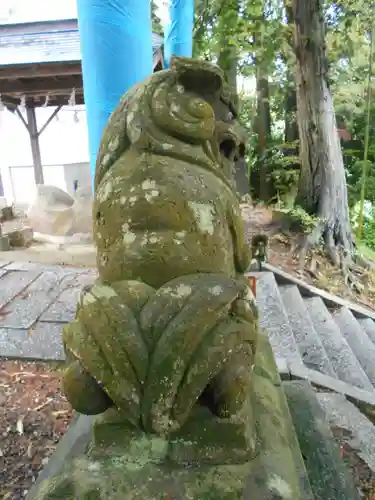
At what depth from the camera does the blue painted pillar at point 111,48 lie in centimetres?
317

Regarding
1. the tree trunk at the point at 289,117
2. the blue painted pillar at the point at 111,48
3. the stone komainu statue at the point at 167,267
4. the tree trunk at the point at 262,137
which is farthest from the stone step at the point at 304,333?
the tree trunk at the point at 289,117

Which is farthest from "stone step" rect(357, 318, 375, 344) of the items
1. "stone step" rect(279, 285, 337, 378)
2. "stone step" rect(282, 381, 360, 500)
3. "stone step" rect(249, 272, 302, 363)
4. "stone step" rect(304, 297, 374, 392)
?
"stone step" rect(282, 381, 360, 500)

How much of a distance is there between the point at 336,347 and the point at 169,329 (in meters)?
3.20

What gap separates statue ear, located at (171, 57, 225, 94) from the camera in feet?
4.21

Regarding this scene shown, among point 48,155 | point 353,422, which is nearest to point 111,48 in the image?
point 353,422

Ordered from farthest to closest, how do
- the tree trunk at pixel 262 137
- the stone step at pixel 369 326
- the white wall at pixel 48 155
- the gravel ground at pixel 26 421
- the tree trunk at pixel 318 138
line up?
1. the white wall at pixel 48 155
2. the tree trunk at pixel 262 137
3. the tree trunk at pixel 318 138
4. the stone step at pixel 369 326
5. the gravel ground at pixel 26 421

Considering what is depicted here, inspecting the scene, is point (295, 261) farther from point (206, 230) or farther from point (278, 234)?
point (206, 230)

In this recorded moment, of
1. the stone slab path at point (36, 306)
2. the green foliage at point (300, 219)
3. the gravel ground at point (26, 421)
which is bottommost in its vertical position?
the gravel ground at point (26, 421)

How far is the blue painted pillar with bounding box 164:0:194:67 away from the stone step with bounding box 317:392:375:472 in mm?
4933

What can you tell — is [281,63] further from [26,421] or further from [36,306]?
[26,421]

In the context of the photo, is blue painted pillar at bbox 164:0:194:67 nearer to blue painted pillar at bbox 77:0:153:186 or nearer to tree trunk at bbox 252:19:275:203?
tree trunk at bbox 252:19:275:203

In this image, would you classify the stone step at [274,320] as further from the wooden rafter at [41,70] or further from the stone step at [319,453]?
the wooden rafter at [41,70]

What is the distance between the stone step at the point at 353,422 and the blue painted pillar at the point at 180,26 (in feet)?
16.2

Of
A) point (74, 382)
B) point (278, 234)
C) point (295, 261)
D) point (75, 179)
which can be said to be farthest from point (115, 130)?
point (75, 179)
